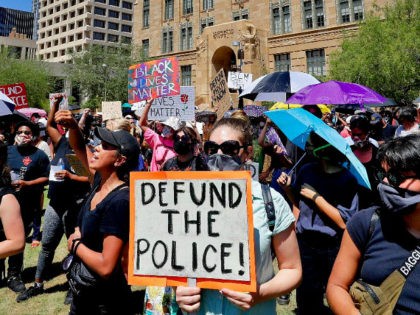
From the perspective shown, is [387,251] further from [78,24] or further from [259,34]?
[78,24]

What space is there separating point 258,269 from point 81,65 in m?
35.9

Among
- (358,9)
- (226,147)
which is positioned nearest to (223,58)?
(358,9)

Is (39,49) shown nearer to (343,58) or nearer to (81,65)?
(81,65)

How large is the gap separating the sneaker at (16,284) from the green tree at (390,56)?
16.9 m

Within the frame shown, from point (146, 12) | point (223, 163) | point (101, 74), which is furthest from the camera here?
point (146, 12)

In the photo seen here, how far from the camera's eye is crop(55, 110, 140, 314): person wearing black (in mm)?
2395

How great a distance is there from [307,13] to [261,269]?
3209 cm

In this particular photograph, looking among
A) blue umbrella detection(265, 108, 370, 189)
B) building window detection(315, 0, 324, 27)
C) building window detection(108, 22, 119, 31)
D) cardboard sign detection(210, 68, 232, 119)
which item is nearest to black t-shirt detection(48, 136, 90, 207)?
blue umbrella detection(265, 108, 370, 189)

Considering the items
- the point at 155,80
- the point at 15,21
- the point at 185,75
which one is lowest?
the point at 155,80

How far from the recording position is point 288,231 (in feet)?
6.31

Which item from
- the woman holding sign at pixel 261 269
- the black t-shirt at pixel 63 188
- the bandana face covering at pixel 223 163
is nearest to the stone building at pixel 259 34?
the black t-shirt at pixel 63 188

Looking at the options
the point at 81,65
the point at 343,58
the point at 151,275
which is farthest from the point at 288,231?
the point at 81,65

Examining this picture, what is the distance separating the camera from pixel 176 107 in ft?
23.7

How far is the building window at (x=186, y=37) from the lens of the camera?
122 ft
